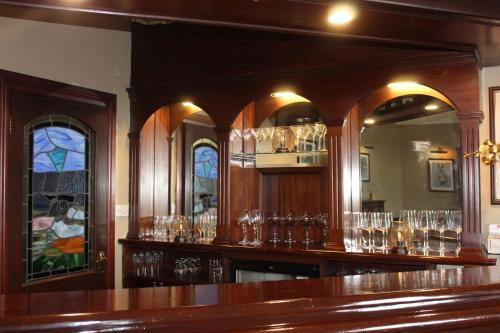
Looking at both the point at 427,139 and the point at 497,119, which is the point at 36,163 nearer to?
the point at 427,139

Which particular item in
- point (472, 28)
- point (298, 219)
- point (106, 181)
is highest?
point (472, 28)

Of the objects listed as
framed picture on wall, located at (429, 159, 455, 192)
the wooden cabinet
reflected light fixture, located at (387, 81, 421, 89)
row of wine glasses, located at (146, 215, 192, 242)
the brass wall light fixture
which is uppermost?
reflected light fixture, located at (387, 81, 421, 89)

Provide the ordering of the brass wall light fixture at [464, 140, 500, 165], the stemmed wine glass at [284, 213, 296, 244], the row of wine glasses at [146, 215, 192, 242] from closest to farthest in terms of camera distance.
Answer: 1. the brass wall light fixture at [464, 140, 500, 165]
2. the stemmed wine glass at [284, 213, 296, 244]
3. the row of wine glasses at [146, 215, 192, 242]

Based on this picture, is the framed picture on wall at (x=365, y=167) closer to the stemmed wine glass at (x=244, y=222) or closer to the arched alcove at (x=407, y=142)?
the arched alcove at (x=407, y=142)

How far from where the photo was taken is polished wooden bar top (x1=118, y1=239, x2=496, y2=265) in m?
2.84

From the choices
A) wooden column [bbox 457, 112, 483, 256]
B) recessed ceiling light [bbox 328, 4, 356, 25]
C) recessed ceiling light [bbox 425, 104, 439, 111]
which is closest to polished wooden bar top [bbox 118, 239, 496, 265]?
wooden column [bbox 457, 112, 483, 256]

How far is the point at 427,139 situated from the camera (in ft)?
11.4

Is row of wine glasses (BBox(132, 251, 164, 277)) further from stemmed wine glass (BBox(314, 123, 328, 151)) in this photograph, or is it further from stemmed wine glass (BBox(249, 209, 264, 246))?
stemmed wine glass (BBox(314, 123, 328, 151))

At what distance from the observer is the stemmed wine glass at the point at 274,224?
381cm

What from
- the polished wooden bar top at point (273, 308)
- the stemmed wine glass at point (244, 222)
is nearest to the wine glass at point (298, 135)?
the stemmed wine glass at point (244, 222)

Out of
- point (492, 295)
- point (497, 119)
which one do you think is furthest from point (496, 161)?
point (492, 295)

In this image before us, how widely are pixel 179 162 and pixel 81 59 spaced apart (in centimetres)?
Result: 124

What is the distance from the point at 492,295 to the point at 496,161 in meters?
2.50

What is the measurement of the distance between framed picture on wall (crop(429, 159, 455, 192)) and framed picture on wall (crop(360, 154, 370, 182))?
16.6 inches
